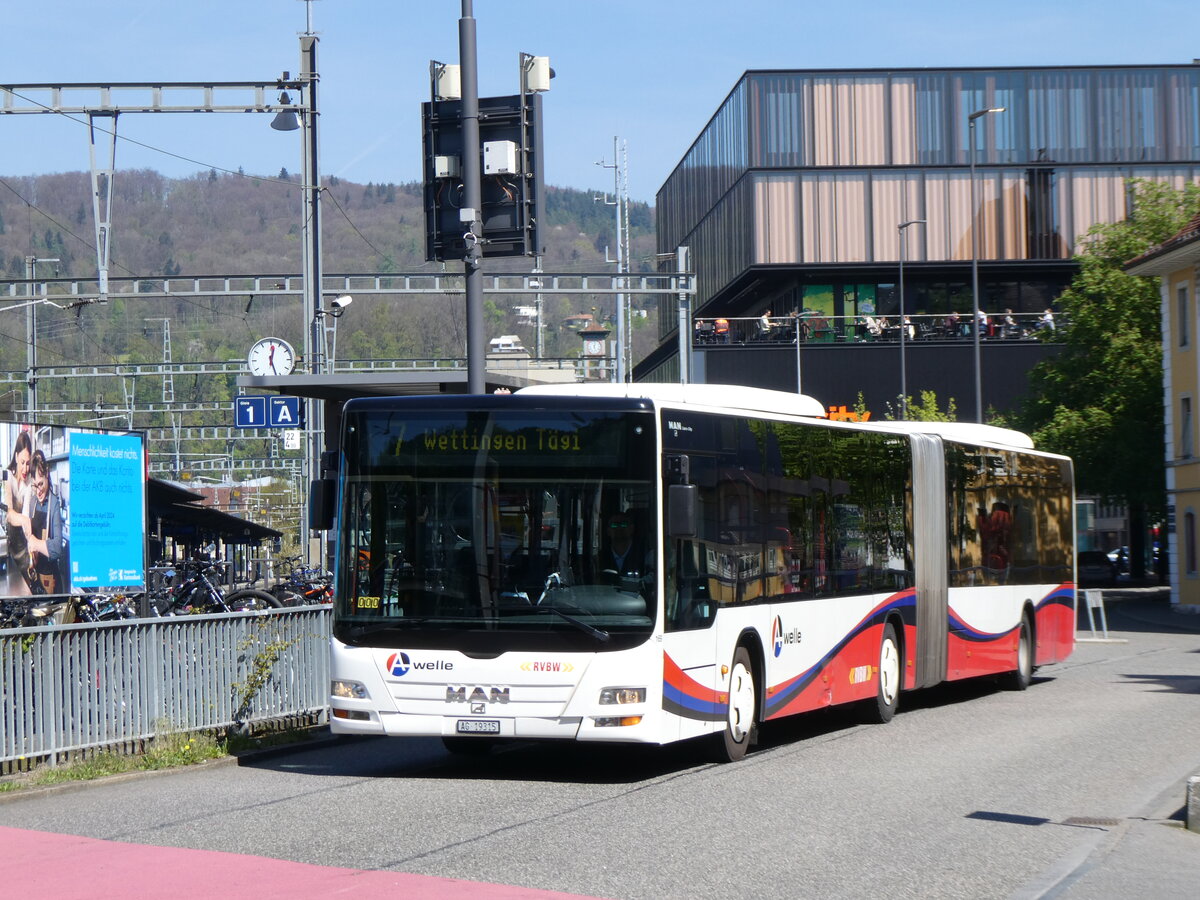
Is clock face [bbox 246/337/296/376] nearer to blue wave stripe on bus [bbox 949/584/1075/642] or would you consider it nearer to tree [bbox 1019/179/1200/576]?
blue wave stripe on bus [bbox 949/584/1075/642]

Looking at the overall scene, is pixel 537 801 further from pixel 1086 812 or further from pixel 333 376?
pixel 333 376

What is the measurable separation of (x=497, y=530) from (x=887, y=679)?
615cm

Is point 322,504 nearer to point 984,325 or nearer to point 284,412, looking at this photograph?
point 284,412

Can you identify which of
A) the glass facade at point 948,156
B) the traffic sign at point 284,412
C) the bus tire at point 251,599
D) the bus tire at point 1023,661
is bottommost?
the bus tire at point 1023,661

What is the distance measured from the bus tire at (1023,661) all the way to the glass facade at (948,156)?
46568mm

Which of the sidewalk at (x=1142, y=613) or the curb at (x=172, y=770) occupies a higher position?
the curb at (x=172, y=770)

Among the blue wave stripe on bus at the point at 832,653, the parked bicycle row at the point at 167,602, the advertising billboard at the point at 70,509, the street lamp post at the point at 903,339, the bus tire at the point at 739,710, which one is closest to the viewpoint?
the bus tire at the point at 739,710

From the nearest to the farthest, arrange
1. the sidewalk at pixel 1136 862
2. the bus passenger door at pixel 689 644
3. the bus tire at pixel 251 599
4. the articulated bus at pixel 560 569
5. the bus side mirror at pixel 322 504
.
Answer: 1. the sidewalk at pixel 1136 862
2. the articulated bus at pixel 560 569
3. the bus passenger door at pixel 689 644
4. the bus side mirror at pixel 322 504
5. the bus tire at pixel 251 599

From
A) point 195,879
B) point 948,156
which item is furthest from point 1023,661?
point 948,156

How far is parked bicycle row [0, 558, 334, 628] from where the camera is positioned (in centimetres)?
1755

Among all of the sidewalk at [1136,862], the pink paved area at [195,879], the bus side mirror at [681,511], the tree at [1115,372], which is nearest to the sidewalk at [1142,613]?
the tree at [1115,372]

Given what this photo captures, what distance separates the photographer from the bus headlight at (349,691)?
12336mm

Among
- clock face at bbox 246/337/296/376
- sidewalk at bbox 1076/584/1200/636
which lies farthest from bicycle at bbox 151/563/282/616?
sidewalk at bbox 1076/584/1200/636

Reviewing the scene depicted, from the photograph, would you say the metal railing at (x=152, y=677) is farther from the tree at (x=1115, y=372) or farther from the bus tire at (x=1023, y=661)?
the tree at (x=1115, y=372)
